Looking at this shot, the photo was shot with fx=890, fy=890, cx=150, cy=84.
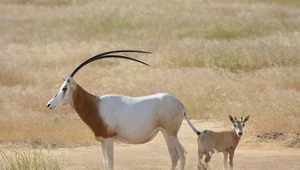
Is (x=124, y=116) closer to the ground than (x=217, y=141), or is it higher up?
higher up

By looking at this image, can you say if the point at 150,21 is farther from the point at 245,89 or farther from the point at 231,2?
the point at 245,89

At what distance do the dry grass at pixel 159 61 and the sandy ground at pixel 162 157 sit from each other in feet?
2.67

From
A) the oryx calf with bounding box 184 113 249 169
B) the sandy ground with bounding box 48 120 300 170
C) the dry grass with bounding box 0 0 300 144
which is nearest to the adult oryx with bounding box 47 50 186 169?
the oryx calf with bounding box 184 113 249 169

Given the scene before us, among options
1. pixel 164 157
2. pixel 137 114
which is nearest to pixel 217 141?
pixel 137 114

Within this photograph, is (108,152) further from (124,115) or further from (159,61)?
(159,61)

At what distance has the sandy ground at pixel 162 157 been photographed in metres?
12.8

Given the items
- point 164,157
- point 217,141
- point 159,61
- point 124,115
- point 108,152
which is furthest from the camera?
point 159,61

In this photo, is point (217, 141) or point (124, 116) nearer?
point (124, 116)

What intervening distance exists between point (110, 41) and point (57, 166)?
784 inches

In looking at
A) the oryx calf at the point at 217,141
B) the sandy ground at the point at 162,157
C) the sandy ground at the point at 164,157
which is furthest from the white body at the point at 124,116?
the sandy ground at the point at 164,157

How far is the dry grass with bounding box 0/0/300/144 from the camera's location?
16.8 meters

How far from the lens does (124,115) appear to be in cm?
1145

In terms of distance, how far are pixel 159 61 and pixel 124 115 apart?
513 inches

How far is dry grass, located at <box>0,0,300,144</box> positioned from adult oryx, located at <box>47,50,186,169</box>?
373 centimetres
